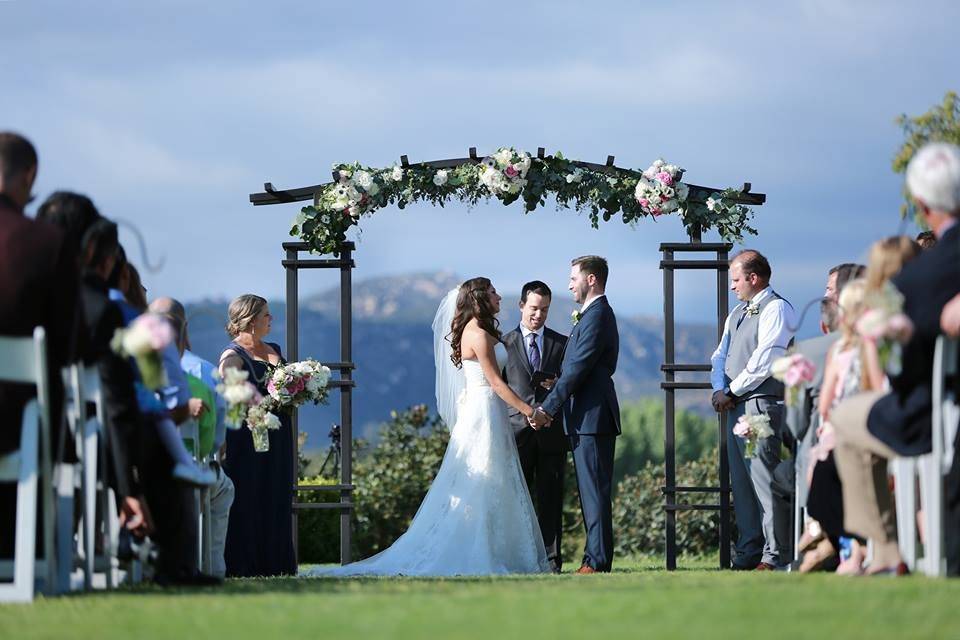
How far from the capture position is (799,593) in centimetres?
518

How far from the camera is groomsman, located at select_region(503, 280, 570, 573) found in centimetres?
1065

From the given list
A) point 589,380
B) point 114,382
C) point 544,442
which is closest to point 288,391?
point 544,442

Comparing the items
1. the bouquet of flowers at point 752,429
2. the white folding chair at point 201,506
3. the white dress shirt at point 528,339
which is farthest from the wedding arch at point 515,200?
the white folding chair at point 201,506

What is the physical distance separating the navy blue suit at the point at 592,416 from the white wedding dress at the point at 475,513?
0.40 m

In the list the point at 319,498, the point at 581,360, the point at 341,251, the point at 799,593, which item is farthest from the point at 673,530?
the point at 799,593

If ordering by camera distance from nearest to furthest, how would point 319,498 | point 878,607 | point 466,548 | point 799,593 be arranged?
point 878,607, point 799,593, point 466,548, point 319,498

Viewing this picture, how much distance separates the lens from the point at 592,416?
10.1 m

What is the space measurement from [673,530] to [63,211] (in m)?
6.45

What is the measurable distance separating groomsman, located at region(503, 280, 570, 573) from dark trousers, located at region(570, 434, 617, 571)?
0.51 metres

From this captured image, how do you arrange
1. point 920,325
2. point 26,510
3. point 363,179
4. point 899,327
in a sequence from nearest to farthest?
1. point 26,510
2. point 899,327
3. point 920,325
4. point 363,179

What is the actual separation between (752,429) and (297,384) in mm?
3282

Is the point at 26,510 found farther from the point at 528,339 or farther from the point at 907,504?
the point at 528,339

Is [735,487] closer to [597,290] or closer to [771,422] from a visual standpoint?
[771,422]

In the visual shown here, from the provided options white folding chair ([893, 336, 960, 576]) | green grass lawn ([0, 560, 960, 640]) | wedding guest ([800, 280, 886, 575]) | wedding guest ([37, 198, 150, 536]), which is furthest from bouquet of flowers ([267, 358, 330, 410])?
white folding chair ([893, 336, 960, 576])
